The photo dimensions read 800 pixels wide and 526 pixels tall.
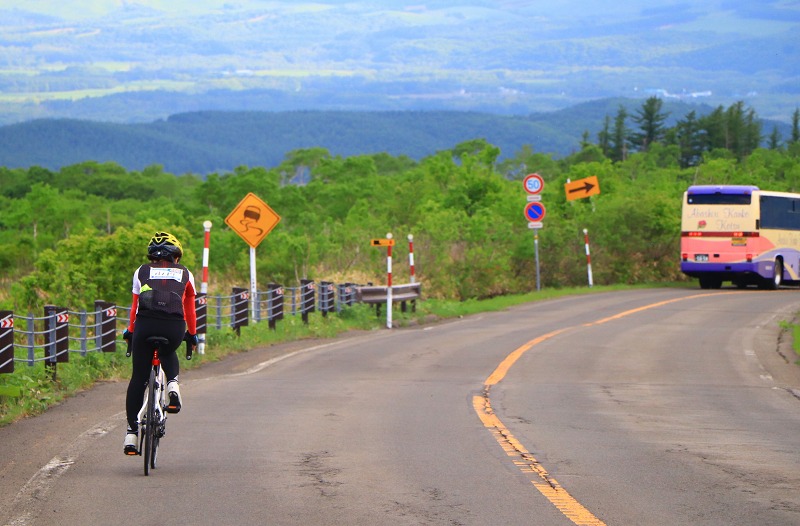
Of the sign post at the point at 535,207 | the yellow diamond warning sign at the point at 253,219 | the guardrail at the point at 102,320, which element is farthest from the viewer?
the sign post at the point at 535,207

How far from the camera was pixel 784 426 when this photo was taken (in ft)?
38.5

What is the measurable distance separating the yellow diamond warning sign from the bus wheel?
22.1m

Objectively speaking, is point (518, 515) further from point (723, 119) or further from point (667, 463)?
point (723, 119)

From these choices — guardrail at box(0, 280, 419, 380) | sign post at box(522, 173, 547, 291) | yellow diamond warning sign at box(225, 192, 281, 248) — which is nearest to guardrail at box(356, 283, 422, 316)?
guardrail at box(0, 280, 419, 380)

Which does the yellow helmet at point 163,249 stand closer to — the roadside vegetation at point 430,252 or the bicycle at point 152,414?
the bicycle at point 152,414

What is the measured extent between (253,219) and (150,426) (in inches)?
511

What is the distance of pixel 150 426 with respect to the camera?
8805 mm

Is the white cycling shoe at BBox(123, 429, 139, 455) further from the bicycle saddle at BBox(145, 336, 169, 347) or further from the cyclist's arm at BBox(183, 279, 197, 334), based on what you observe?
the cyclist's arm at BBox(183, 279, 197, 334)

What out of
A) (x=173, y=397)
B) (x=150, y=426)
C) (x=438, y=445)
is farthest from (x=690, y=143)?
(x=150, y=426)

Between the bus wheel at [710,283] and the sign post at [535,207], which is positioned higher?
the sign post at [535,207]

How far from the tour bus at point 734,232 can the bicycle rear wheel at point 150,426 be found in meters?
31.3

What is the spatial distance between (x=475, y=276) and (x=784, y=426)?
25.9 meters

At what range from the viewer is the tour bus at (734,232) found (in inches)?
1491

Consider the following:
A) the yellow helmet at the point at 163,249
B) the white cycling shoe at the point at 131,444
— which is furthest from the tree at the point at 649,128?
the white cycling shoe at the point at 131,444
